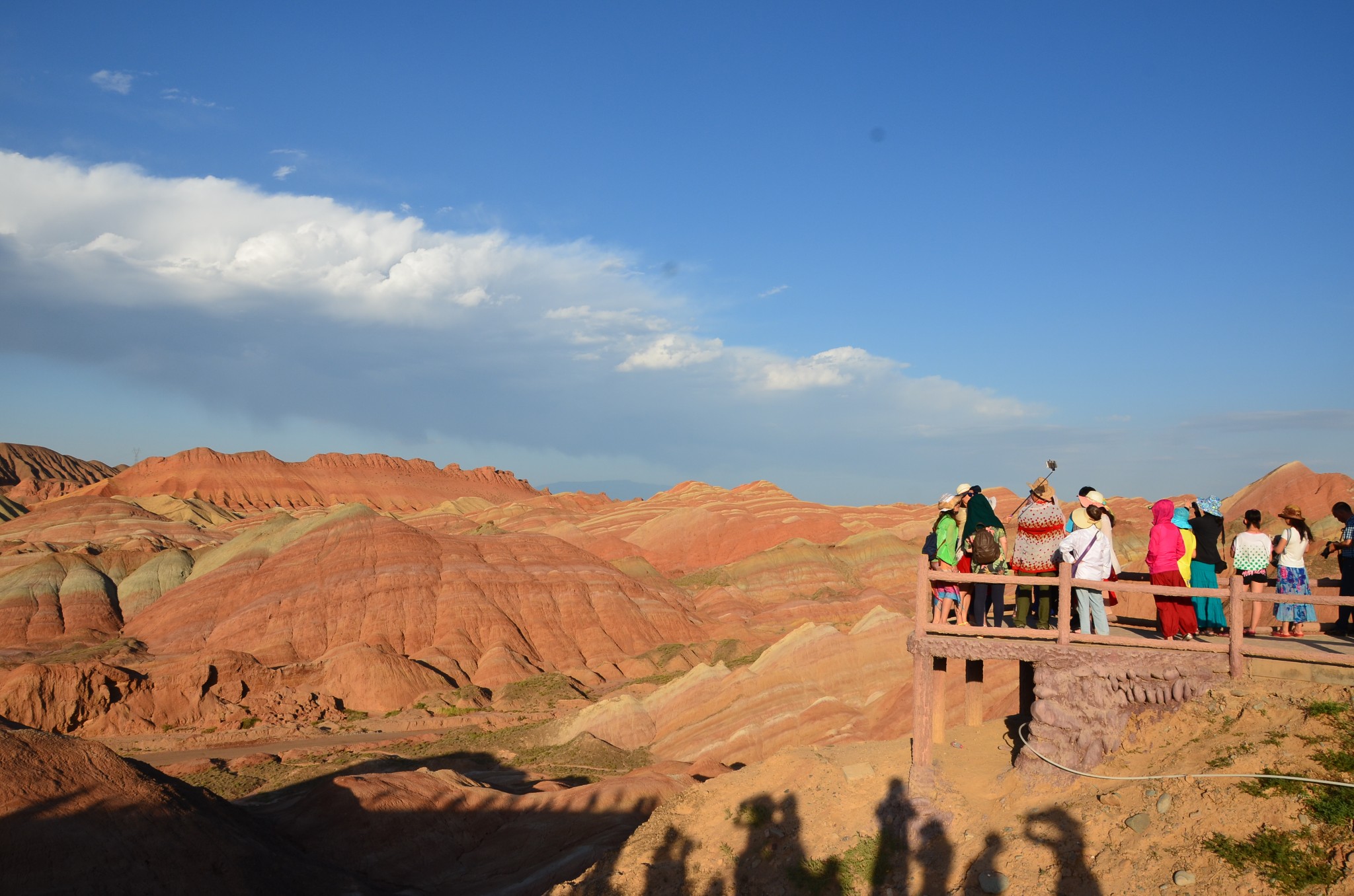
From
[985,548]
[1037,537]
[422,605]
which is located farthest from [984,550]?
[422,605]

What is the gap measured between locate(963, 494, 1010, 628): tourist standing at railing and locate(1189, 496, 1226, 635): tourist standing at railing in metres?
2.16

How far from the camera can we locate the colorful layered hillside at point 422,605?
40188 mm

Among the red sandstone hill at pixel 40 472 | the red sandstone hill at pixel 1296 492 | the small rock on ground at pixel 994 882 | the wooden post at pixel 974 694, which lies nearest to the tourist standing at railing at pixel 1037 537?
the wooden post at pixel 974 694

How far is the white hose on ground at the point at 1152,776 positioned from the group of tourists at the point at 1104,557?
1.42m

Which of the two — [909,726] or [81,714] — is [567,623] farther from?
[909,726]

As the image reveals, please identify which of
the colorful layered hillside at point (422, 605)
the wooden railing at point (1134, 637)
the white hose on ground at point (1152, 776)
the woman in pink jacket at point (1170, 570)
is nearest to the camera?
the white hose on ground at point (1152, 776)

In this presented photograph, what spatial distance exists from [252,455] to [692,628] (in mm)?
100326

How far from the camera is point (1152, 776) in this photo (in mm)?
8789

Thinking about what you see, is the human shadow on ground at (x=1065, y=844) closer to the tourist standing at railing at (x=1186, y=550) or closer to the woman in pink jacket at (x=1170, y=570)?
the woman in pink jacket at (x=1170, y=570)

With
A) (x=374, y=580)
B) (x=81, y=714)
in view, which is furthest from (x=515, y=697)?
(x=81, y=714)

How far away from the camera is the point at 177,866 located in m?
13.1

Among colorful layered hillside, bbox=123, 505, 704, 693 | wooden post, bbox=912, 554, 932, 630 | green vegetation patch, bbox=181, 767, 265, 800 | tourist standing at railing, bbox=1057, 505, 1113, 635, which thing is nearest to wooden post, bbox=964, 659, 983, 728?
wooden post, bbox=912, 554, 932, 630

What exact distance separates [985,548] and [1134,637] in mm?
1792

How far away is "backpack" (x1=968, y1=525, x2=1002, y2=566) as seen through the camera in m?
10.6
